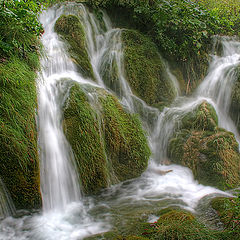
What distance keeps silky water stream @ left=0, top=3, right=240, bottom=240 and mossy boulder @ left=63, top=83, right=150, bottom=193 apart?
142 millimetres

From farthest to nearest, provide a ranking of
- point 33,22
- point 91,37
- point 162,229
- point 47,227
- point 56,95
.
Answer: point 91,37 < point 56,95 < point 33,22 < point 47,227 < point 162,229

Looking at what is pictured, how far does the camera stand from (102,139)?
12.9ft

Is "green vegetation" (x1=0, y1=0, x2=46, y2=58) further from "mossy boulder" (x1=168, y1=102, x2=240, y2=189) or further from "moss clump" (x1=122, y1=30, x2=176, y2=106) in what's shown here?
"mossy boulder" (x1=168, y1=102, x2=240, y2=189)

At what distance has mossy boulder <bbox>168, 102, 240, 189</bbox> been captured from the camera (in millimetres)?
4133

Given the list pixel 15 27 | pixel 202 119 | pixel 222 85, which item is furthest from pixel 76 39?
pixel 222 85

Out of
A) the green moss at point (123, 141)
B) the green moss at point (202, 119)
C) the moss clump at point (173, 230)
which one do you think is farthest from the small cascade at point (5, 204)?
the green moss at point (202, 119)

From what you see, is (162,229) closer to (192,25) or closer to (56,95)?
(56,95)

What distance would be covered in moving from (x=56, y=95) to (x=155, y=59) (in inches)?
137

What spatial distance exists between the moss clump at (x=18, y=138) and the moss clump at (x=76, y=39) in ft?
7.13

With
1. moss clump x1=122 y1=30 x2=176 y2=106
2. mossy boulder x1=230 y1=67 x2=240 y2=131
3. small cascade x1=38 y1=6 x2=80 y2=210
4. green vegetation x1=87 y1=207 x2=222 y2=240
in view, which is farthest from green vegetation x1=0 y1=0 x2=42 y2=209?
mossy boulder x1=230 y1=67 x2=240 y2=131

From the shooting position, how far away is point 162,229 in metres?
2.32

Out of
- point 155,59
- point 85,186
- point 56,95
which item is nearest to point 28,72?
point 56,95

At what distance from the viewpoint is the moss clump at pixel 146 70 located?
5895mm

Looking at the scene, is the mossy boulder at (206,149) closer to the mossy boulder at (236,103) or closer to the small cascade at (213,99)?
the small cascade at (213,99)
